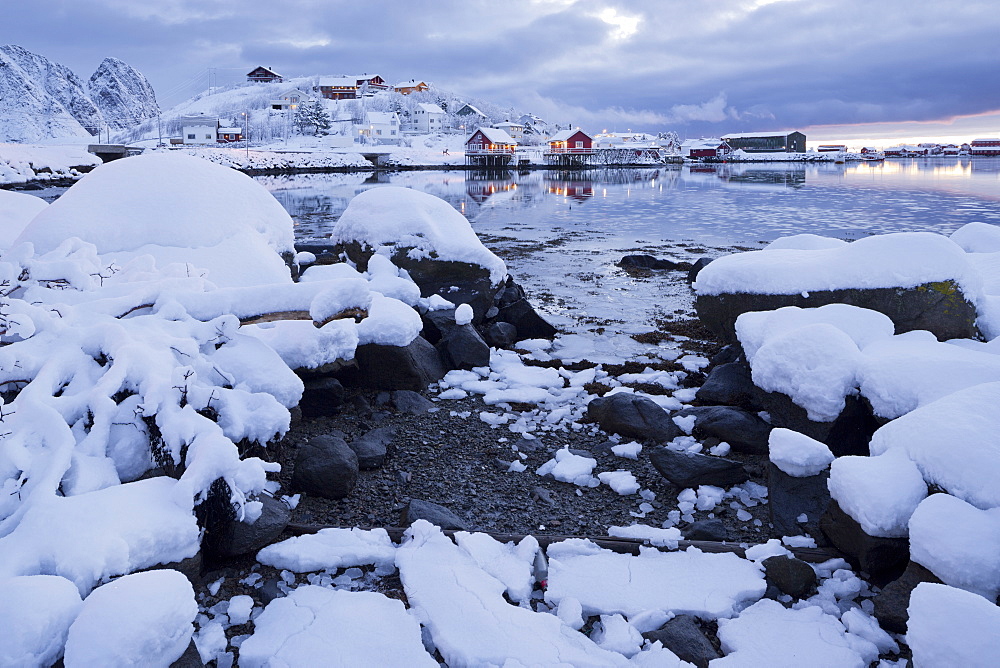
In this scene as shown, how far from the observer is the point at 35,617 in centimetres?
322

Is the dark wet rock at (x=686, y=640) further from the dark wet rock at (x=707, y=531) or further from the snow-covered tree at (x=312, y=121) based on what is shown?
the snow-covered tree at (x=312, y=121)

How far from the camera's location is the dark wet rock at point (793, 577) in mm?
4402

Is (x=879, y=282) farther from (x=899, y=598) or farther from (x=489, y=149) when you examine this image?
(x=489, y=149)

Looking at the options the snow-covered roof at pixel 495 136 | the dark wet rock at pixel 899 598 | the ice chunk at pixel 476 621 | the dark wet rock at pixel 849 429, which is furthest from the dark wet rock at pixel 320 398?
the snow-covered roof at pixel 495 136

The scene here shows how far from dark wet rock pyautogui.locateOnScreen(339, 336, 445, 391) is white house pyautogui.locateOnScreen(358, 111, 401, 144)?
12046 centimetres

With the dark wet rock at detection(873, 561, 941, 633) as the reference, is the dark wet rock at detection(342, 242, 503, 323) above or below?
above

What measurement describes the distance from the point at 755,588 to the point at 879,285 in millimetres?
5285

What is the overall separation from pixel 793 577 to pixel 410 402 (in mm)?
4984

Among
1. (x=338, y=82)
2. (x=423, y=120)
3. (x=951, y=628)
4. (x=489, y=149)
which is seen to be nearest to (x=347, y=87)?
(x=338, y=82)

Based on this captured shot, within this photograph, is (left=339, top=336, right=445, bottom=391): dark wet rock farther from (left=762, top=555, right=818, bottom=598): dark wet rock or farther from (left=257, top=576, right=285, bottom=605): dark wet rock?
(left=762, top=555, right=818, bottom=598): dark wet rock

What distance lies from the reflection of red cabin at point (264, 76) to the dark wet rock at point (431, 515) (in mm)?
191093

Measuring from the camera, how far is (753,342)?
7.85 m

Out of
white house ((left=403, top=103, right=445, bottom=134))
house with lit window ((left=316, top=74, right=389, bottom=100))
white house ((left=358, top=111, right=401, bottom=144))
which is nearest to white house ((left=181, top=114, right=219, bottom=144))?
white house ((left=358, top=111, right=401, bottom=144))

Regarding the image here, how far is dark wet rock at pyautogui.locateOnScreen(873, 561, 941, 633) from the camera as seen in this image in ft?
13.0
